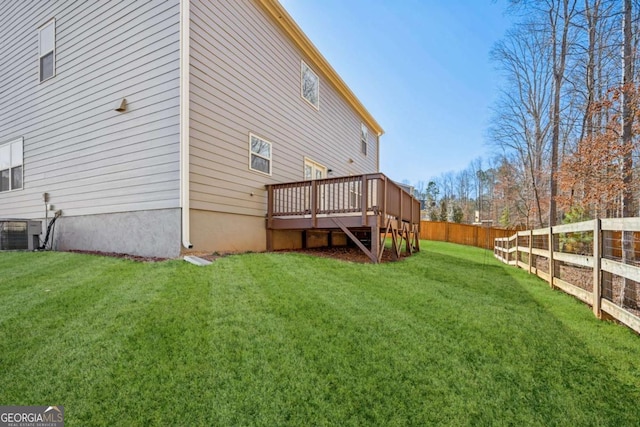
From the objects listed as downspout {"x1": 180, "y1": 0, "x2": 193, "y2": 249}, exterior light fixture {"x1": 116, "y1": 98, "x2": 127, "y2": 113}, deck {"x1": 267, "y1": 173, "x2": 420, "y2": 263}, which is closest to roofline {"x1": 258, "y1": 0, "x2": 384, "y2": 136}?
downspout {"x1": 180, "y1": 0, "x2": 193, "y2": 249}

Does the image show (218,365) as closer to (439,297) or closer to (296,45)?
(439,297)

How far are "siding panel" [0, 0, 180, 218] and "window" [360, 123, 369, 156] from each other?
31.1 ft

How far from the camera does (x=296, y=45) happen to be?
8.90 meters

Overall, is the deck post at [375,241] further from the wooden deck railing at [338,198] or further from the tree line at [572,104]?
A: the tree line at [572,104]

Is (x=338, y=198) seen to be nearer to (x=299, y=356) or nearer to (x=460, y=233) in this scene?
(x=299, y=356)

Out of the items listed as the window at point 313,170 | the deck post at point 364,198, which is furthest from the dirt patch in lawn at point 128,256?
the window at point 313,170

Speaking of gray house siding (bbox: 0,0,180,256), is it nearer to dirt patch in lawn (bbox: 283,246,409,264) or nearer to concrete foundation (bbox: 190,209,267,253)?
concrete foundation (bbox: 190,209,267,253)

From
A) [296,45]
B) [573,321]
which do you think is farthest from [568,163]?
[296,45]

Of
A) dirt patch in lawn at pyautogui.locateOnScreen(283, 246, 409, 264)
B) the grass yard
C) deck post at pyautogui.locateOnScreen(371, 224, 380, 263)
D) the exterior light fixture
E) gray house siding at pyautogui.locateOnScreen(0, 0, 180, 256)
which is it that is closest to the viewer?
the grass yard

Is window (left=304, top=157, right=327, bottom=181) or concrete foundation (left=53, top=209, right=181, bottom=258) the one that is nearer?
concrete foundation (left=53, top=209, right=181, bottom=258)

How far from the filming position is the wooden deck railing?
6.21 meters

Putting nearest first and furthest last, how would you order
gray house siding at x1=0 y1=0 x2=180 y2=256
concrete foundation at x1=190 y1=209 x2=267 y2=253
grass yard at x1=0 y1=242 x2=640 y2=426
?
grass yard at x1=0 y1=242 x2=640 y2=426
gray house siding at x1=0 y1=0 x2=180 y2=256
concrete foundation at x1=190 y1=209 x2=267 y2=253

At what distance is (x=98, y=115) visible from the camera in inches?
257

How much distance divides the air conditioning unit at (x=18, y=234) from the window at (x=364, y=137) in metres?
11.2
